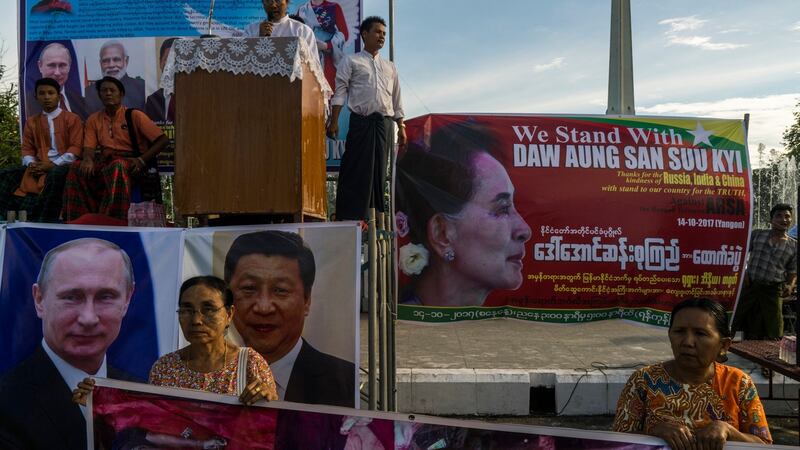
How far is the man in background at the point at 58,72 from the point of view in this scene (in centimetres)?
675

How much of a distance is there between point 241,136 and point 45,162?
235cm

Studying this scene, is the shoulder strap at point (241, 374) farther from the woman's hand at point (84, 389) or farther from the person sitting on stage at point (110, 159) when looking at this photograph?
the person sitting on stage at point (110, 159)

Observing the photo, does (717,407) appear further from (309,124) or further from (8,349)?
(8,349)

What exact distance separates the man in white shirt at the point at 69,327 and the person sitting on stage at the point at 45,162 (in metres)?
1.31

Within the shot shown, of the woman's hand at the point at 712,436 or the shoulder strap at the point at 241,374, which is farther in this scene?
the shoulder strap at the point at 241,374

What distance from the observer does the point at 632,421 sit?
2.56 m

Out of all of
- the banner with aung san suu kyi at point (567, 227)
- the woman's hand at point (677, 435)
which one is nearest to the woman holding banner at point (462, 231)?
the banner with aung san suu kyi at point (567, 227)

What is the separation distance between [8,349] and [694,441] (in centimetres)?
383

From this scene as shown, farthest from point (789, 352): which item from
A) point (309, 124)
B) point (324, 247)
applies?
point (309, 124)

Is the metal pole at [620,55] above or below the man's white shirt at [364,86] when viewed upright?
above

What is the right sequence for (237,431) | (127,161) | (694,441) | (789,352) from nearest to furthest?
(694,441) → (237,431) → (789,352) → (127,161)

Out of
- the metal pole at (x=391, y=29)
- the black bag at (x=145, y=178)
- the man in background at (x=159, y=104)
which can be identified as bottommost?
the black bag at (x=145, y=178)

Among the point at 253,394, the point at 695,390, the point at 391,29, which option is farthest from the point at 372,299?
the point at 391,29

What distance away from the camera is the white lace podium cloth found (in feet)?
13.1
